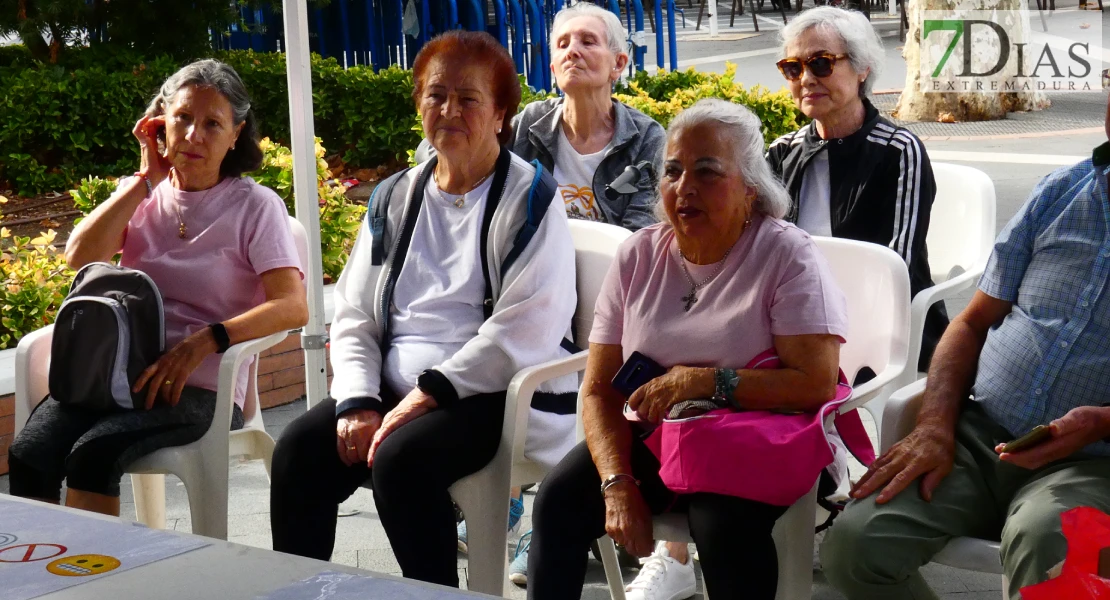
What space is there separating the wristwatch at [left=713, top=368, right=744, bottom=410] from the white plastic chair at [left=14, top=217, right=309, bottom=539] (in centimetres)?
129

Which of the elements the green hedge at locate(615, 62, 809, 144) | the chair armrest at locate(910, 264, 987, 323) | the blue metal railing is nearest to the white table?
the chair armrest at locate(910, 264, 987, 323)

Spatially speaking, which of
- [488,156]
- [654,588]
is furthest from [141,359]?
[654,588]

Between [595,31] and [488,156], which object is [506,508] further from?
[595,31]

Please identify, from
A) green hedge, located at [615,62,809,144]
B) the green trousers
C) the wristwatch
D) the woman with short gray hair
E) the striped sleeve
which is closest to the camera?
the green trousers

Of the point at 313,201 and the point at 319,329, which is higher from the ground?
the point at 313,201

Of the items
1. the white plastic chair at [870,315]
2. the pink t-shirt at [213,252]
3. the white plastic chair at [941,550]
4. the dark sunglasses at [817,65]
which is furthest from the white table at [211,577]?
the dark sunglasses at [817,65]

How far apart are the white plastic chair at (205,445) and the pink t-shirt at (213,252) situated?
116 mm

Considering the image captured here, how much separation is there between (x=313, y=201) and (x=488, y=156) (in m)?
0.69

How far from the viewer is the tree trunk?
13.2 metres

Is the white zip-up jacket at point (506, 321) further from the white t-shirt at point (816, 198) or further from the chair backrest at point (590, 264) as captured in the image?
the white t-shirt at point (816, 198)

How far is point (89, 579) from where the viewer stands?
1.70 meters

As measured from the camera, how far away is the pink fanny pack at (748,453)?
2.48m

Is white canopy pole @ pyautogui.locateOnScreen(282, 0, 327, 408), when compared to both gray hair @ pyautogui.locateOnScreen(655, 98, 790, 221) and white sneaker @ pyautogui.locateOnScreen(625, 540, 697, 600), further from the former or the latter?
gray hair @ pyautogui.locateOnScreen(655, 98, 790, 221)

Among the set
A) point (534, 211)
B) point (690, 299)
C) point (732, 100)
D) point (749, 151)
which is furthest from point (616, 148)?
point (732, 100)
